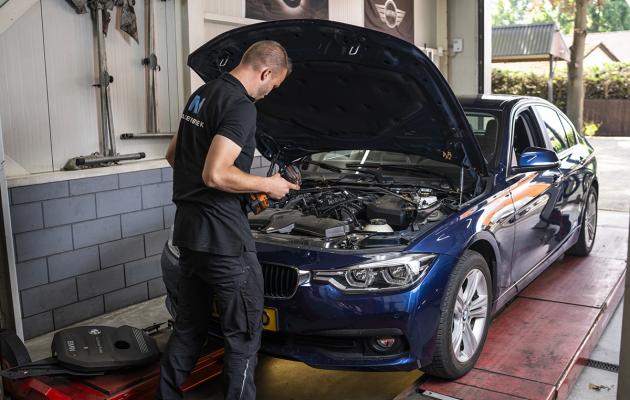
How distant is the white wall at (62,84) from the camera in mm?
4469

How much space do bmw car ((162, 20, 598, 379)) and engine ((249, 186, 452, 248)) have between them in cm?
1

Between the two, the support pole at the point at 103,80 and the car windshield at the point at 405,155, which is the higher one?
the support pole at the point at 103,80

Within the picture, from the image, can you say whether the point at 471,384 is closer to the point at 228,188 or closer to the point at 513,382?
the point at 513,382

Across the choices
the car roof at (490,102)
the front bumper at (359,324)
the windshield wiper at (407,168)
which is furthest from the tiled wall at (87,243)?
the car roof at (490,102)

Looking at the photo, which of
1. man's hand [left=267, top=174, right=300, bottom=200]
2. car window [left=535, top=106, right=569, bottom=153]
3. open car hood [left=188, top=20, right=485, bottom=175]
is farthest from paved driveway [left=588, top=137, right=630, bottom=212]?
man's hand [left=267, top=174, right=300, bottom=200]

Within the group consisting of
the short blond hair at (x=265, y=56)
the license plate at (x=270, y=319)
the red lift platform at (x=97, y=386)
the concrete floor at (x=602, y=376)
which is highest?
the short blond hair at (x=265, y=56)

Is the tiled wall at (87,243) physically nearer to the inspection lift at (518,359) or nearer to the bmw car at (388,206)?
the inspection lift at (518,359)

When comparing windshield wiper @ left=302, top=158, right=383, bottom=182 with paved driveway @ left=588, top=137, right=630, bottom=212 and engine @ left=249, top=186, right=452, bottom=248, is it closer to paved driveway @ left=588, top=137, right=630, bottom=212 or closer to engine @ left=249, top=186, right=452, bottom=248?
engine @ left=249, top=186, right=452, bottom=248

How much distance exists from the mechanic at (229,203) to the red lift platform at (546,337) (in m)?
0.87

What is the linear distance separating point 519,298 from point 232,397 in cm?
262

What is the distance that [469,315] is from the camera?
3500mm

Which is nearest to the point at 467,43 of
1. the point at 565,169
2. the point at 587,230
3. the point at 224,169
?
the point at 587,230

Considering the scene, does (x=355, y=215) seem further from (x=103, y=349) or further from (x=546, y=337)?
(x=103, y=349)

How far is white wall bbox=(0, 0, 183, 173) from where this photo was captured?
4.47m
